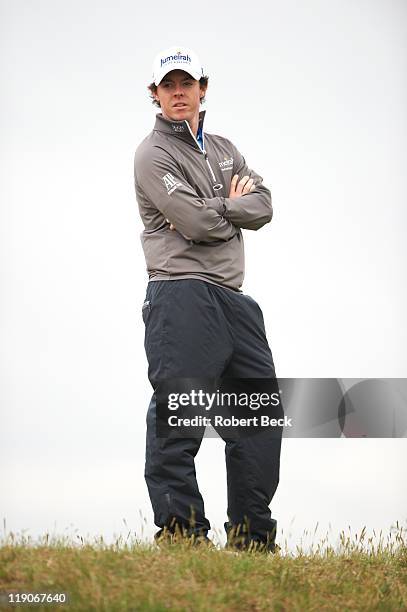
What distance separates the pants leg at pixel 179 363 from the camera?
5645 mm

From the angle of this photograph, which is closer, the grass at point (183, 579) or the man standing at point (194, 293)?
the grass at point (183, 579)

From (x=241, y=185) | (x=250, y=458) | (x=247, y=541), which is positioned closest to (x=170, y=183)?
(x=241, y=185)

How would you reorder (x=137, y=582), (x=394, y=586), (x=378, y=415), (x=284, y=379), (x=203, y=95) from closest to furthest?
(x=137, y=582) < (x=394, y=586) < (x=203, y=95) < (x=284, y=379) < (x=378, y=415)

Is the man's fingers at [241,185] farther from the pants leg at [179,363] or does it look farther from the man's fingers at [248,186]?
the pants leg at [179,363]

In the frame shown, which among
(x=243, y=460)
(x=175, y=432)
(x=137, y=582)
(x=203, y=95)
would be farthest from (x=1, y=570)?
(x=203, y=95)

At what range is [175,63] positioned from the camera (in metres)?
6.04

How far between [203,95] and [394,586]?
331 centimetres

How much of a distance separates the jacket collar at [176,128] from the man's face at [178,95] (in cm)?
4

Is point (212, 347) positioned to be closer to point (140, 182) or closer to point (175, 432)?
point (175, 432)

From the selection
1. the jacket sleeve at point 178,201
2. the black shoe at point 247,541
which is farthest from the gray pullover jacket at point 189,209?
the black shoe at point 247,541

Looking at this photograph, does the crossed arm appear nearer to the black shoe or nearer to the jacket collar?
the jacket collar

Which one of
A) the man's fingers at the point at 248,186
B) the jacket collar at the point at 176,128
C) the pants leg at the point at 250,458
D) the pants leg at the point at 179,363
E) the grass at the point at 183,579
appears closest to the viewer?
the grass at the point at 183,579

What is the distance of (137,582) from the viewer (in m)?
4.45

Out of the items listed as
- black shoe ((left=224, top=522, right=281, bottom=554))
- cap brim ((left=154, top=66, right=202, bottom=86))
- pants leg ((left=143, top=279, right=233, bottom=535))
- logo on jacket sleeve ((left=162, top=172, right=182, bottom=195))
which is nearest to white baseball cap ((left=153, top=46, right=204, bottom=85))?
cap brim ((left=154, top=66, right=202, bottom=86))
